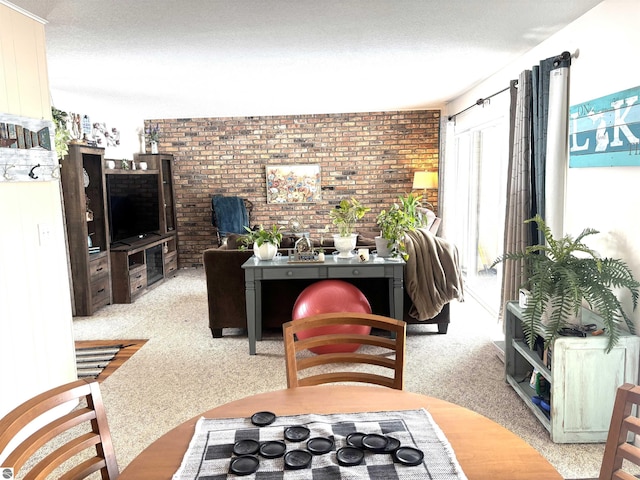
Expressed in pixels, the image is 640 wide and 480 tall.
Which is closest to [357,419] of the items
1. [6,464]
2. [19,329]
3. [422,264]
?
[6,464]

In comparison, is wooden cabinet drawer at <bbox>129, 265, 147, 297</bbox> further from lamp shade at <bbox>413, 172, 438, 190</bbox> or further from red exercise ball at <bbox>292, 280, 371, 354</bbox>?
lamp shade at <bbox>413, 172, 438, 190</bbox>

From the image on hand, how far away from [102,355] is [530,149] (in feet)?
12.6

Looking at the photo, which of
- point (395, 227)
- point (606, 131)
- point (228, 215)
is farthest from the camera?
point (228, 215)

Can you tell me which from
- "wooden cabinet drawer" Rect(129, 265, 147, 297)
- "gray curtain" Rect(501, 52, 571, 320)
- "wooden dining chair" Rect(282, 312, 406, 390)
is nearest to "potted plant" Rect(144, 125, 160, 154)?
"wooden cabinet drawer" Rect(129, 265, 147, 297)

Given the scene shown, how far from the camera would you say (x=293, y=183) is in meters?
7.71

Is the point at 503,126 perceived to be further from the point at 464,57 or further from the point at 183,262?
the point at 183,262

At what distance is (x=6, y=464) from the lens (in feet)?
3.82

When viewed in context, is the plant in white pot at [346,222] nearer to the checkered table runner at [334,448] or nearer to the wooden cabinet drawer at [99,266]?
the checkered table runner at [334,448]

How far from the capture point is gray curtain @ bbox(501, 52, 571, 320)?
330 centimetres

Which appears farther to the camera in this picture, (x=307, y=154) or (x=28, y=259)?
(x=307, y=154)

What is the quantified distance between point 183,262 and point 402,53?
17.3ft

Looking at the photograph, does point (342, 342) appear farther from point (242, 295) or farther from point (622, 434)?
point (242, 295)

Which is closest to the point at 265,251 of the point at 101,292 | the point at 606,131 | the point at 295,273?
the point at 295,273

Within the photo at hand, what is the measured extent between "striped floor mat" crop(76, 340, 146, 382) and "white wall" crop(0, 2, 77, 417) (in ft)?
2.12
